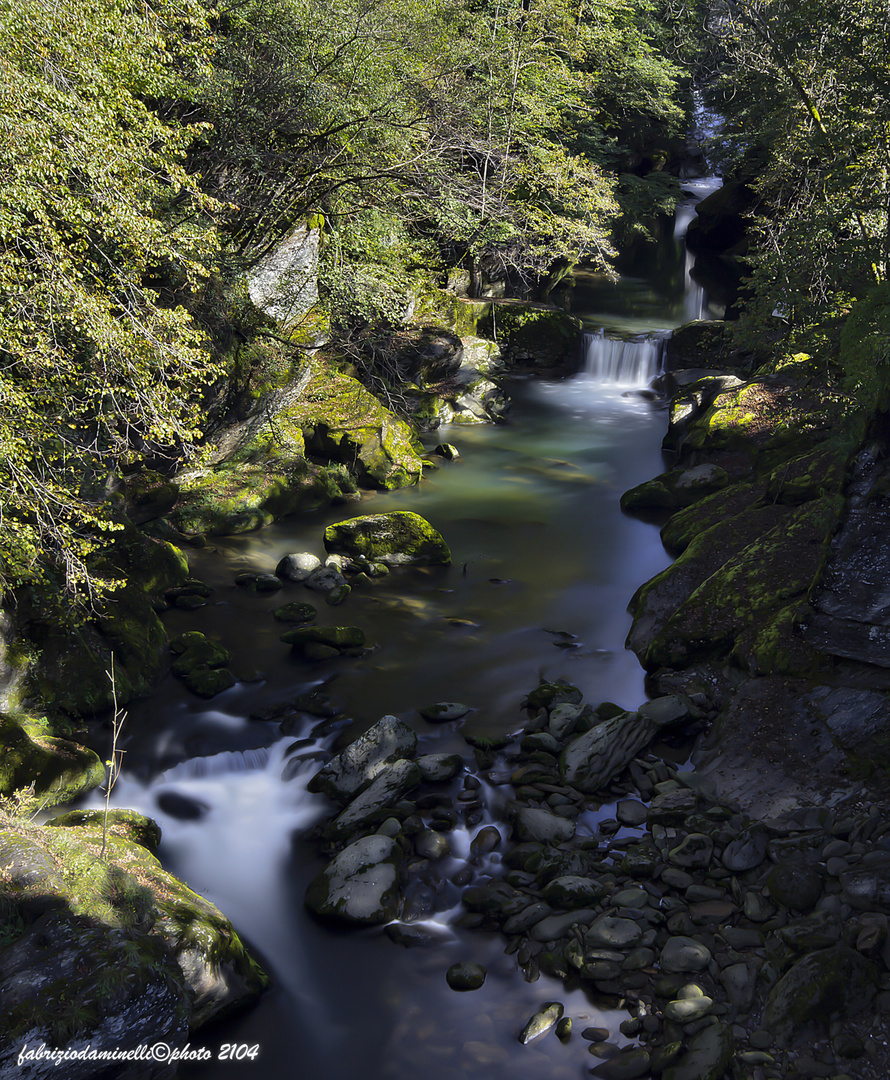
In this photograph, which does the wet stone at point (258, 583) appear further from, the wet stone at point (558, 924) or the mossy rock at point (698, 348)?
the mossy rock at point (698, 348)

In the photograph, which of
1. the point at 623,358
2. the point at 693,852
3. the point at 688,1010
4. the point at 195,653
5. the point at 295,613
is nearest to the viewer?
the point at 688,1010

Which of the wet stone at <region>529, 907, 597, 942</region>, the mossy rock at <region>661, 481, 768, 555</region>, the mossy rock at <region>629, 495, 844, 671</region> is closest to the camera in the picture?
the wet stone at <region>529, 907, 597, 942</region>

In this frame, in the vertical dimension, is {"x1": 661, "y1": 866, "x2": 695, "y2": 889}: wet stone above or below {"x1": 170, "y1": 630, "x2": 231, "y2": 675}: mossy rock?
above

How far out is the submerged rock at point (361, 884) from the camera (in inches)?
241

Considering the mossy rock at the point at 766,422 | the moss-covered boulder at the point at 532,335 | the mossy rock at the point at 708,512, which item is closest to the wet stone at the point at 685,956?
the mossy rock at the point at 766,422

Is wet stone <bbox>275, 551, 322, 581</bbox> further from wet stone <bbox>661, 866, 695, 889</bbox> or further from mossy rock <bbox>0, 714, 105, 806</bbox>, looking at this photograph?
wet stone <bbox>661, 866, 695, 889</bbox>

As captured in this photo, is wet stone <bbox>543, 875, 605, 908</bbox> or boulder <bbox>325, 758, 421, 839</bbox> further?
boulder <bbox>325, 758, 421, 839</bbox>

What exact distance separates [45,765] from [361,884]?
3.11m

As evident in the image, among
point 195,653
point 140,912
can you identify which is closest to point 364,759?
point 140,912

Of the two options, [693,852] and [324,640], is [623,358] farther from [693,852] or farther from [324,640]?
[693,852]

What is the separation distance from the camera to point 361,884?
6.25m

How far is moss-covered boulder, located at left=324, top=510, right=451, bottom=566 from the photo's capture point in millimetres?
12555

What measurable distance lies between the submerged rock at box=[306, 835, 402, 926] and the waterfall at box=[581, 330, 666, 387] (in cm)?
1856

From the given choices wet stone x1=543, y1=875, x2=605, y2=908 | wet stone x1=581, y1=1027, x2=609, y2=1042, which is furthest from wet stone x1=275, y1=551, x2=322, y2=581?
wet stone x1=581, y1=1027, x2=609, y2=1042
